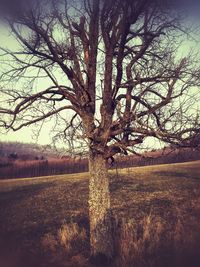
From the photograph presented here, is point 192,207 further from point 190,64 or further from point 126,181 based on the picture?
point 190,64

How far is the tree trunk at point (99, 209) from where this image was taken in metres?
10.8

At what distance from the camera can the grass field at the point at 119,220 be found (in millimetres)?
11355

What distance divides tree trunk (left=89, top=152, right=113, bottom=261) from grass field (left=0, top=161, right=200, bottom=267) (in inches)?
23.0

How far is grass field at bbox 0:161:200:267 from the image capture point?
37.3 feet

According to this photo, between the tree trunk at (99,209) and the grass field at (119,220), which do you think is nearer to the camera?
the tree trunk at (99,209)

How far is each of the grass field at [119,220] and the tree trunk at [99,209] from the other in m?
0.59

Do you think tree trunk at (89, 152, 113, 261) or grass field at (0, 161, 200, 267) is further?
grass field at (0, 161, 200, 267)

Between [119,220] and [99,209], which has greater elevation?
[99,209]

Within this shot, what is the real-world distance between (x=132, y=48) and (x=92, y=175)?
4.73 meters

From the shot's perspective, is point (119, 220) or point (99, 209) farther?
point (119, 220)

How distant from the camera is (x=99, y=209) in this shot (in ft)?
35.5

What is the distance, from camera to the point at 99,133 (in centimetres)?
1049

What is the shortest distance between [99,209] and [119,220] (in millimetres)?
5047

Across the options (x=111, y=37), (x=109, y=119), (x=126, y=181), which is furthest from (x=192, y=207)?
(x=111, y=37)
